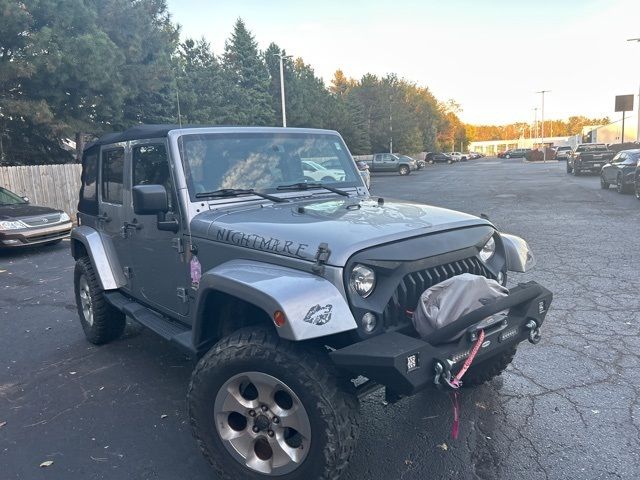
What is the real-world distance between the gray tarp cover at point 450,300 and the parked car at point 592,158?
27.9 m

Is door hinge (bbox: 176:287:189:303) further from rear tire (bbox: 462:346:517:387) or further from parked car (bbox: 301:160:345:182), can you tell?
rear tire (bbox: 462:346:517:387)

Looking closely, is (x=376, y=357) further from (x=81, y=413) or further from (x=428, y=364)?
(x=81, y=413)

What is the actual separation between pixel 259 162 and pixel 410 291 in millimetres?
1650

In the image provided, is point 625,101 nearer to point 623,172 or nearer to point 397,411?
point 623,172

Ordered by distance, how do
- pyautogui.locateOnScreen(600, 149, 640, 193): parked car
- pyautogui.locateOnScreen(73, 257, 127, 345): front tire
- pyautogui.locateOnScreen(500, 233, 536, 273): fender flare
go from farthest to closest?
pyautogui.locateOnScreen(600, 149, 640, 193): parked car → pyautogui.locateOnScreen(73, 257, 127, 345): front tire → pyautogui.locateOnScreen(500, 233, 536, 273): fender flare

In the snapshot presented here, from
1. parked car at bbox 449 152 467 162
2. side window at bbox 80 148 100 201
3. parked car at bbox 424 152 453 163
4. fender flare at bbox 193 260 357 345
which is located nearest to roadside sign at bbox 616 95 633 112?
parked car at bbox 424 152 453 163

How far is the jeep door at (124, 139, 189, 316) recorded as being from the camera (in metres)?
3.61

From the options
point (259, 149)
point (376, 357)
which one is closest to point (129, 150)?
point (259, 149)

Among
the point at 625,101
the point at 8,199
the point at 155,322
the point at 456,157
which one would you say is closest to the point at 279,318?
the point at 155,322

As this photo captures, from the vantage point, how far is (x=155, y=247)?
3.88 m

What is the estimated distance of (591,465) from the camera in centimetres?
297

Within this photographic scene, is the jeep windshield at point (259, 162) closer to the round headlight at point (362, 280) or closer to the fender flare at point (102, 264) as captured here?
the round headlight at point (362, 280)

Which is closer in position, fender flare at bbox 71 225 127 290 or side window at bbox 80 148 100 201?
fender flare at bbox 71 225 127 290

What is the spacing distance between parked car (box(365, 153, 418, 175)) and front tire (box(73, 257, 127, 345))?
36209 millimetres
